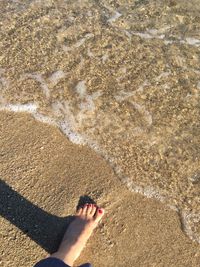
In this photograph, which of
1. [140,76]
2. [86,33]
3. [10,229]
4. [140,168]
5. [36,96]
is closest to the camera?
[10,229]

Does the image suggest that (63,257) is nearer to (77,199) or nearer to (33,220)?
(33,220)

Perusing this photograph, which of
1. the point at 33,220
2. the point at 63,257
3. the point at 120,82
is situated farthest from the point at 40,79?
the point at 63,257

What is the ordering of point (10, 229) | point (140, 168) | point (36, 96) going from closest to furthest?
point (10, 229) < point (140, 168) < point (36, 96)

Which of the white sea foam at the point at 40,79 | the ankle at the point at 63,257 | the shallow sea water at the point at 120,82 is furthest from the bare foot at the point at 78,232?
the white sea foam at the point at 40,79

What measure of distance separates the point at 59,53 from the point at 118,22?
93cm

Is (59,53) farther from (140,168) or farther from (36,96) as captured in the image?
(140,168)

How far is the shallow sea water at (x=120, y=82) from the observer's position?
11.8 feet

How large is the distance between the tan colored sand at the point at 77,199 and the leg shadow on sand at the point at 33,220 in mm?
35

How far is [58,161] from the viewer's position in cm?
351

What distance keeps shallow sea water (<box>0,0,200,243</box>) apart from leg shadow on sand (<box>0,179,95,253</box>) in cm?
65

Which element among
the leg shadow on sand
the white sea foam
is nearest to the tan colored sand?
the leg shadow on sand

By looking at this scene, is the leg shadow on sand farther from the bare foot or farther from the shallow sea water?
the shallow sea water

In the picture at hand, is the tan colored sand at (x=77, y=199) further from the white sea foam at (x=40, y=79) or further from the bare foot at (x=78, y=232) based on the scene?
the white sea foam at (x=40, y=79)

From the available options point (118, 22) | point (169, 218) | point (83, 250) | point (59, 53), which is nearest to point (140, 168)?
point (169, 218)
